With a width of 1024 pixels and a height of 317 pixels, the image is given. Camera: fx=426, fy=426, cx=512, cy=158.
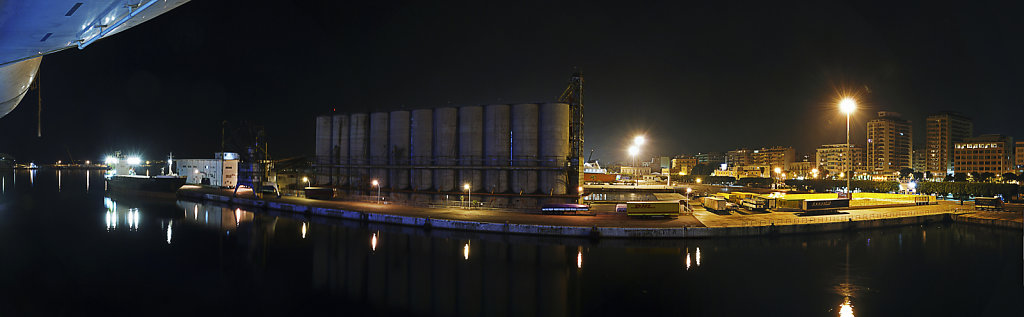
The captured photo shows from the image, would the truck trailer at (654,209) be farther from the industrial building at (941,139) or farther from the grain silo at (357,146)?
the industrial building at (941,139)

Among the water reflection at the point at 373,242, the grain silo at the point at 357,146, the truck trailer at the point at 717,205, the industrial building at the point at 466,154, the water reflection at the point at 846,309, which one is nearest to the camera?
the water reflection at the point at 846,309

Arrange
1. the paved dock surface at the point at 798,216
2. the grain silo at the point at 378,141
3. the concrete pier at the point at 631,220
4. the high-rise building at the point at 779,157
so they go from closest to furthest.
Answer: the concrete pier at the point at 631,220 < the paved dock surface at the point at 798,216 < the grain silo at the point at 378,141 < the high-rise building at the point at 779,157

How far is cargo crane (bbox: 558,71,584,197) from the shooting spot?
36.5 m

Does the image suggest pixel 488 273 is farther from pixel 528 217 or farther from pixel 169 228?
pixel 169 228

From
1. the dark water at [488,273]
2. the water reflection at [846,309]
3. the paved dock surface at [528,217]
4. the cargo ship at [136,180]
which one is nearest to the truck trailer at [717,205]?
the paved dock surface at [528,217]

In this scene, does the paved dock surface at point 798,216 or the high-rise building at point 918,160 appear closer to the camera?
the paved dock surface at point 798,216

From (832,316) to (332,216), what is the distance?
34370 millimetres

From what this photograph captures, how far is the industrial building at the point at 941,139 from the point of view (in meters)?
154

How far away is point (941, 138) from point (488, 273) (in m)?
207

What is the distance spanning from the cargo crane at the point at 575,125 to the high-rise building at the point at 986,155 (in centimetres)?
14371

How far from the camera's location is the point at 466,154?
39.3 m

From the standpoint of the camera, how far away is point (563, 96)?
40.2 m

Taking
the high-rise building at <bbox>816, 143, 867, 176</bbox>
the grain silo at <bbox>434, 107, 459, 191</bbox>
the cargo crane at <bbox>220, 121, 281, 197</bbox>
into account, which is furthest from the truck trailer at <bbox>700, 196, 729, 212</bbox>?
the high-rise building at <bbox>816, 143, 867, 176</bbox>

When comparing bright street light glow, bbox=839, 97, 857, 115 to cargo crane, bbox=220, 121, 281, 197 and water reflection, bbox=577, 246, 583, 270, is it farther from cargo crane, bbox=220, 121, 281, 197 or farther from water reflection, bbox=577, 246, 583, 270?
cargo crane, bbox=220, 121, 281, 197
